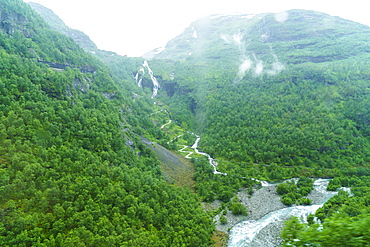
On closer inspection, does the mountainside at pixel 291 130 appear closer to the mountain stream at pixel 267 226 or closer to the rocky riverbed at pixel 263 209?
the rocky riverbed at pixel 263 209

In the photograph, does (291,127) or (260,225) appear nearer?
(260,225)

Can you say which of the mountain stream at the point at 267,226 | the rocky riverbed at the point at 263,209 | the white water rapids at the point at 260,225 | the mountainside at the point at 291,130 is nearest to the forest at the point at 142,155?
the mountainside at the point at 291,130

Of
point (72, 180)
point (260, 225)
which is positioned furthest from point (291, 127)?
point (72, 180)

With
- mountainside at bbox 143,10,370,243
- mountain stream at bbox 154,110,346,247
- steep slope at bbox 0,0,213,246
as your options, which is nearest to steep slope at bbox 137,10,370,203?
mountainside at bbox 143,10,370,243

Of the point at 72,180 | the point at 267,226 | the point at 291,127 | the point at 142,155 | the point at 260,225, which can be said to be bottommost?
the point at 260,225

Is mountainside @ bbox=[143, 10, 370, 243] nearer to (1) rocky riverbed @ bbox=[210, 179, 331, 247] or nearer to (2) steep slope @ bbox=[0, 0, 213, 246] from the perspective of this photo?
(1) rocky riverbed @ bbox=[210, 179, 331, 247]

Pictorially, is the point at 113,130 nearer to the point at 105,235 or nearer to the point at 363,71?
the point at 105,235

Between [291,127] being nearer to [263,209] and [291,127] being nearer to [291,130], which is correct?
[291,130]

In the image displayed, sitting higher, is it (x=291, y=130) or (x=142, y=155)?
(x=142, y=155)
